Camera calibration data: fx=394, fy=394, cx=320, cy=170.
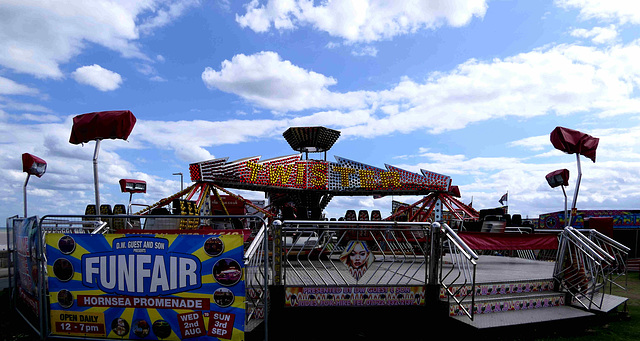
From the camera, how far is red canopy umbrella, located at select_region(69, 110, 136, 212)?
33.0 feet

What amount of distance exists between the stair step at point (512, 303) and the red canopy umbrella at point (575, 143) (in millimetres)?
7824

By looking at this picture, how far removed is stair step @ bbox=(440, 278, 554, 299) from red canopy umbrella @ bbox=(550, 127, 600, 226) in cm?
755

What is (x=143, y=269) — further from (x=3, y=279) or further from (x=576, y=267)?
(x=3, y=279)

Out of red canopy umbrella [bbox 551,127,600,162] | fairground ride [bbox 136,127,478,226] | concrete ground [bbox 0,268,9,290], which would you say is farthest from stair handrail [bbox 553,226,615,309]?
fairground ride [bbox 136,127,478,226]

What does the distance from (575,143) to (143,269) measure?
46.8 ft

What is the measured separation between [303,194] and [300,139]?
5.32 m

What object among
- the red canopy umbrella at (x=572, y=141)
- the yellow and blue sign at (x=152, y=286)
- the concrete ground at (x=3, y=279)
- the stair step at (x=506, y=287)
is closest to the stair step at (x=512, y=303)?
the stair step at (x=506, y=287)

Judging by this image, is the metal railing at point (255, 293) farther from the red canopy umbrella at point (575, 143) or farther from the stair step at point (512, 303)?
the red canopy umbrella at point (575, 143)

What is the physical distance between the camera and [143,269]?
16.7 ft

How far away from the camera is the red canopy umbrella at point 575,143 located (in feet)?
44.8

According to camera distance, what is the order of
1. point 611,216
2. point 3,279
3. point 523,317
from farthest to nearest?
point 611,216, point 3,279, point 523,317

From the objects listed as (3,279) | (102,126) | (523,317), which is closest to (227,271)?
(523,317)

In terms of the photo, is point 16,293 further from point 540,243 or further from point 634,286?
point 634,286

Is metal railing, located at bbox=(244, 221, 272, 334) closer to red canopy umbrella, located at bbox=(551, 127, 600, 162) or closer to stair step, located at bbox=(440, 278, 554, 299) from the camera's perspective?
stair step, located at bbox=(440, 278, 554, 299)
